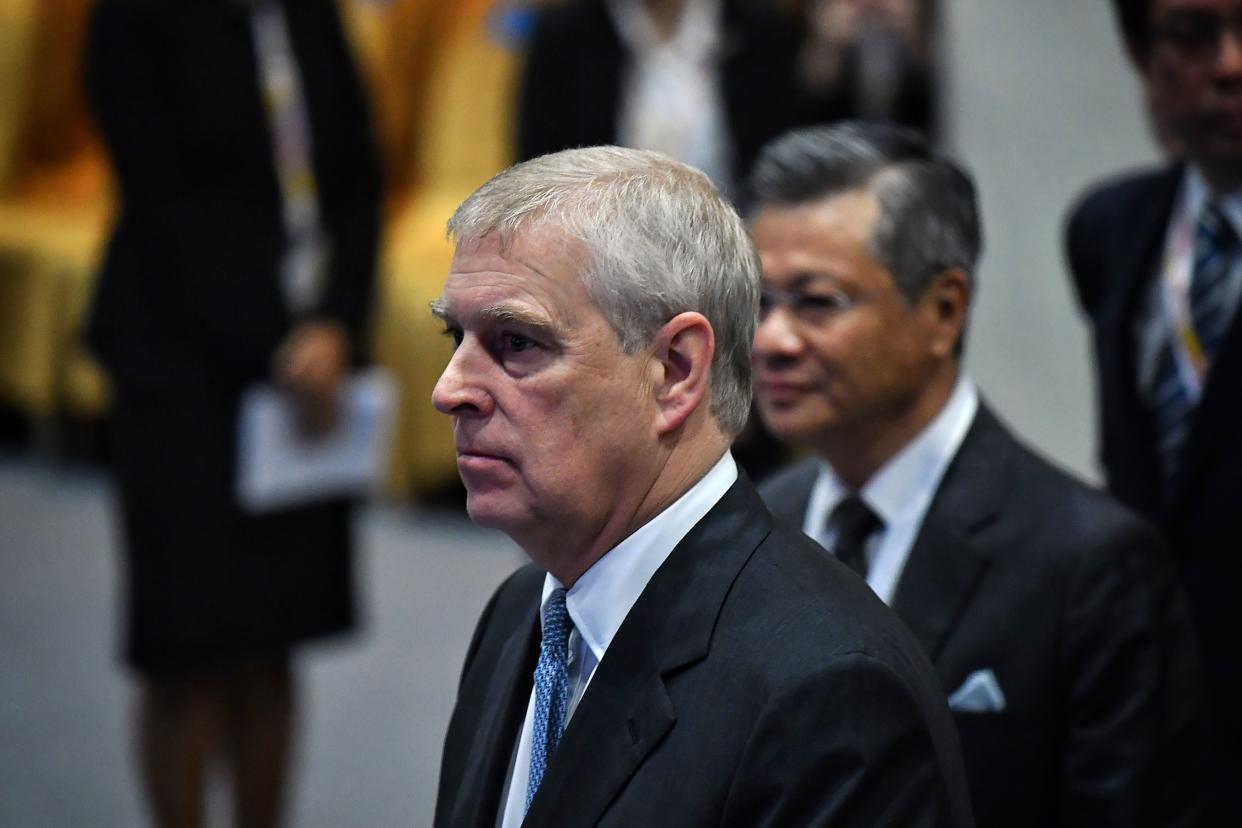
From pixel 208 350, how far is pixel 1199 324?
178 centimetres

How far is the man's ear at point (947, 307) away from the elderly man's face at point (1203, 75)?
1.53 ft

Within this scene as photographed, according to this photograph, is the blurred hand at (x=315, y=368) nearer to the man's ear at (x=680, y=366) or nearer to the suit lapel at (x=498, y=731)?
the suit lapel at (x=498, y=731)

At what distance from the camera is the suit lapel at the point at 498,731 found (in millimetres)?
1479

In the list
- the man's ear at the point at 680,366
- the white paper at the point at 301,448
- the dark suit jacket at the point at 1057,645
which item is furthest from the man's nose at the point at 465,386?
the white paper at the point at 301,448

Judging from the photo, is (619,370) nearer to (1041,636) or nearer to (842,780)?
(842,780)

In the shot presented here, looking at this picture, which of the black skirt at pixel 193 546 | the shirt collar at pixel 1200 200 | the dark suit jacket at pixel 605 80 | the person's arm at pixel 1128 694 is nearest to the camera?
the person's arm at pixel 1128 694

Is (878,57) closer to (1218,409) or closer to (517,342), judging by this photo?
(1218,409)

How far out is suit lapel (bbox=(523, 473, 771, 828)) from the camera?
1329 mm

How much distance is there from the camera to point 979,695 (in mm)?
1840

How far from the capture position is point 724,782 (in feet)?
4.21

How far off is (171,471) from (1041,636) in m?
1.84

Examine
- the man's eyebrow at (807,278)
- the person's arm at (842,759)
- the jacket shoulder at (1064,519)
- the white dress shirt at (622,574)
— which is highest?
the man's eyebrow at (807,278)

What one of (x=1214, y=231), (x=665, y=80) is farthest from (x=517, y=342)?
(x=665, y=80)

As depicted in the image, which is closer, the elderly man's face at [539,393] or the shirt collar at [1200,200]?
the elderly man's face at [539,393]
